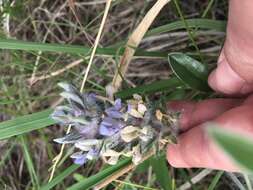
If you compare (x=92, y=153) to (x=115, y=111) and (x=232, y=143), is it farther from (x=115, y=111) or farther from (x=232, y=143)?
(x=232, y=143)

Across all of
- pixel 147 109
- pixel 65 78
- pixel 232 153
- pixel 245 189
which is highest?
pixel 232 153

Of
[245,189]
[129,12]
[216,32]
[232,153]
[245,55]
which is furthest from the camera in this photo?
[129,12]

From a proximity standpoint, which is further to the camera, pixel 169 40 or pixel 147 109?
pixel 169 40

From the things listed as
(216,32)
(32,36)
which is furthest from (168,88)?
(32,36)

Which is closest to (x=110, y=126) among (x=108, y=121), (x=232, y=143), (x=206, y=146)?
(x=108, y=121)

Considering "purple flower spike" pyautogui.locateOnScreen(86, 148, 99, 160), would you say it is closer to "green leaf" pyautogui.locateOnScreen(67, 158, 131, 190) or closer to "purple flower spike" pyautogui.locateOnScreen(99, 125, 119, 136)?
"purple flower spike" pyautogui.locateOnScreen(99, 125, 119, 136)

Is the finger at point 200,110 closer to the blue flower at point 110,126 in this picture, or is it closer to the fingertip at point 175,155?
the fingertip at point 175,155

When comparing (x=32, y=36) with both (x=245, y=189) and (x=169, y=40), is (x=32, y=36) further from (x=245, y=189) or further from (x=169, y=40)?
(x=245, y=189)
